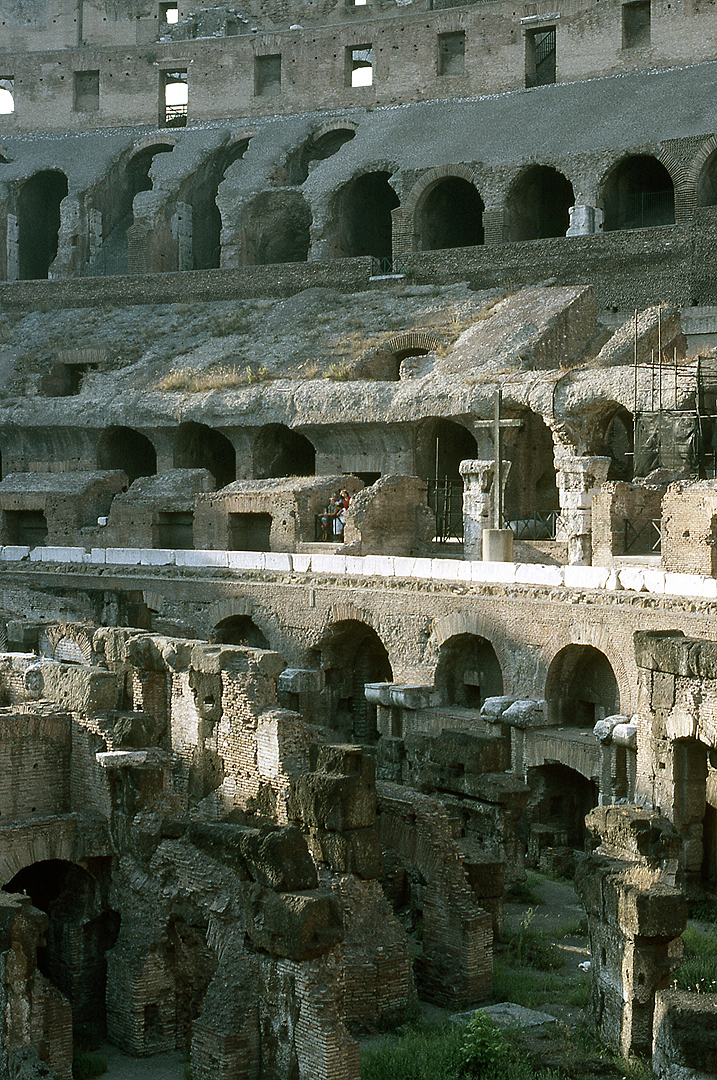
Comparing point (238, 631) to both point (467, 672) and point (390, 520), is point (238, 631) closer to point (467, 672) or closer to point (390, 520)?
point (390, 520)

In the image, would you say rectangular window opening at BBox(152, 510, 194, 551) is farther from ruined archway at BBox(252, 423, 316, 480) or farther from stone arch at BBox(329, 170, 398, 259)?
stone arch at BBox(329, 170, 398, 259)

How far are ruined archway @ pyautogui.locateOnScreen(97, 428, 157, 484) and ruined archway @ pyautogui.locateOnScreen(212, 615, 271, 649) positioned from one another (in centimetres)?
A: 825

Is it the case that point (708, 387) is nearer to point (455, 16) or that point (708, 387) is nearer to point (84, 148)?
point (455, 16)

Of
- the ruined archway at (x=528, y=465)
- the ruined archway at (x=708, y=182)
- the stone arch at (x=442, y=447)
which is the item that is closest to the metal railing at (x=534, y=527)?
the ruined archway at (x=528, y=465)

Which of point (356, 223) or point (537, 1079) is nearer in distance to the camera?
point (537, 1079)

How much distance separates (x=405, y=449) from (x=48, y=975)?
15.6 meters

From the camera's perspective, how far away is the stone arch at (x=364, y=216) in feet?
123

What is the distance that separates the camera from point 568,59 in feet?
124

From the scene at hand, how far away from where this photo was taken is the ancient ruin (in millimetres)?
10547

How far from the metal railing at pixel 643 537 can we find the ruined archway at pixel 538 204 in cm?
1622

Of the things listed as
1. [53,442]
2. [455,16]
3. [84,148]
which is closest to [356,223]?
[455,16]

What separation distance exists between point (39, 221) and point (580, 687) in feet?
104

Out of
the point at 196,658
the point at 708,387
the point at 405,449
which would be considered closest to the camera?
the point at 196,658

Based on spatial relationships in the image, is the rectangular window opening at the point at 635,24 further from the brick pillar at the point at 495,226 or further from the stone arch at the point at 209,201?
the stone arch at the point at 209,201
